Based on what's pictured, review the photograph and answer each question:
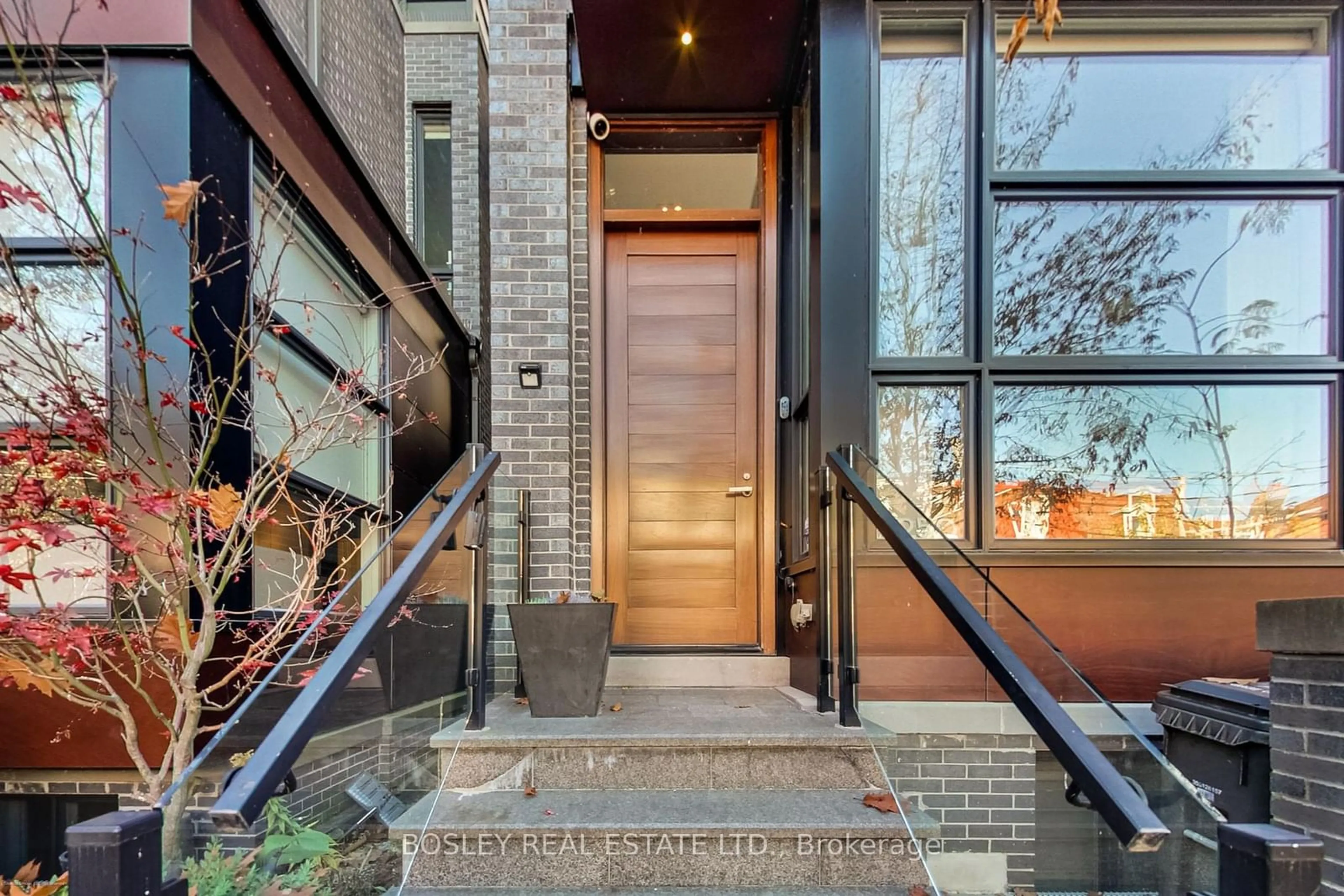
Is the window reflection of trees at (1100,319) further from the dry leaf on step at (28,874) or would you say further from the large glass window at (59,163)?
the dry leaf on step at (28,874)

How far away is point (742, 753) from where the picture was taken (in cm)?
193

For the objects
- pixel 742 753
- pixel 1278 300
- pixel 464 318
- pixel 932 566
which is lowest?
pixel 742 753

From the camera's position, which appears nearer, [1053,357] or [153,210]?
[153,210]

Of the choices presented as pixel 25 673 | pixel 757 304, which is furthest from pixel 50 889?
pixel 757 304

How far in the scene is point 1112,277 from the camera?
264 cm

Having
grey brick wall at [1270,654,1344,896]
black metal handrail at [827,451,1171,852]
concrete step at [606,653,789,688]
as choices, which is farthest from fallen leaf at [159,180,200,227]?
grey brick wall at [1270,654,1344,896]

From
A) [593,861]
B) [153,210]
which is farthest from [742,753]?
[153,210]

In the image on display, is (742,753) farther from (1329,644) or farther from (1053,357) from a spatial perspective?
(1053,357)

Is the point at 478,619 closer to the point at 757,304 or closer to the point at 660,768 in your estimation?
the point at 660,768

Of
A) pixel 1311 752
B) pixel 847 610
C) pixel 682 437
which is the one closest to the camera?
pixel 1311 752

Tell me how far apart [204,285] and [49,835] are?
6.25ft

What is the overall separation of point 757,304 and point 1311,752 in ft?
8.65

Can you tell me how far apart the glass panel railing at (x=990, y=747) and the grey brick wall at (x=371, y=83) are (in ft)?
10.5

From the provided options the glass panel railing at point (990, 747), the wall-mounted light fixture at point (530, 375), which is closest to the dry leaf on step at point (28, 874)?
the wall-mounted light fixture at point (530, 375)
